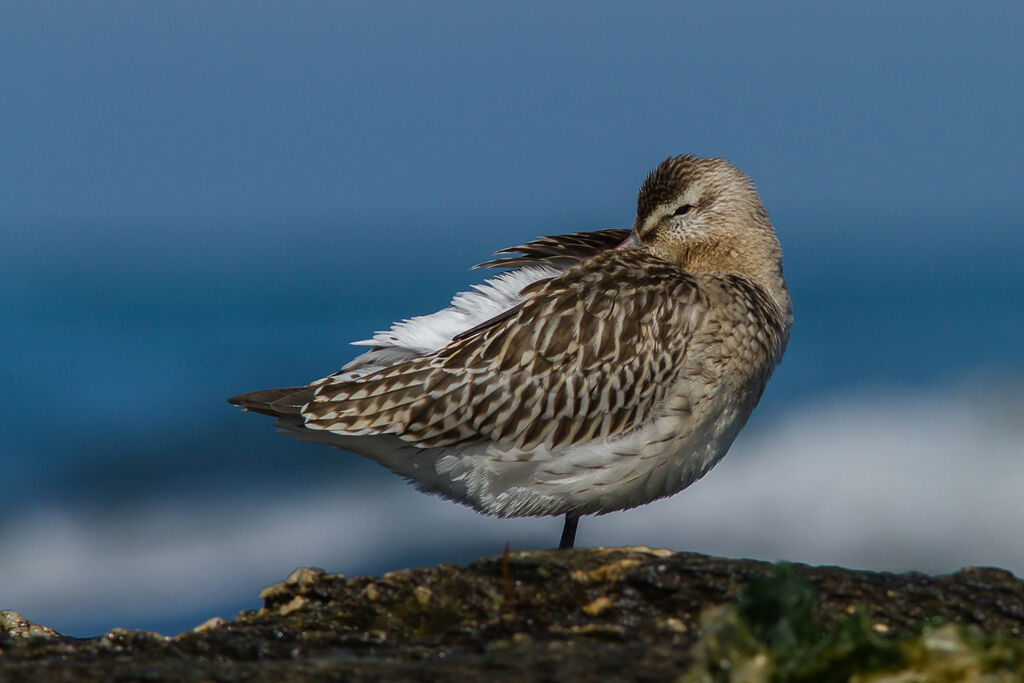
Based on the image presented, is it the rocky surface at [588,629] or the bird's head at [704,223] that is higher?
the bird's head at [704,223]

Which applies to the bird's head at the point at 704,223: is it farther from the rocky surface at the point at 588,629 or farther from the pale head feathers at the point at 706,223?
the rocky surface at the point at 588,629

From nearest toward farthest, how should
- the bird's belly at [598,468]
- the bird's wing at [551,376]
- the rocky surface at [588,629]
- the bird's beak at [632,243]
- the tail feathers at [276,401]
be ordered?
the rocky surface at [588,629] → the bird's belly at [598,468] → the bird's wing at [551,376] → the tail feathers at [276,401] → the bird's beak at [632,243]

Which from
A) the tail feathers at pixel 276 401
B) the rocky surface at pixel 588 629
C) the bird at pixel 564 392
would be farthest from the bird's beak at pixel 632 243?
the rocky surface at pixel 588 629

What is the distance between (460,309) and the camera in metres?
8.95

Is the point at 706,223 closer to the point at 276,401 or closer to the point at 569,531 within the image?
the point at 569,531

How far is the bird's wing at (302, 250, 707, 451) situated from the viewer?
804cm

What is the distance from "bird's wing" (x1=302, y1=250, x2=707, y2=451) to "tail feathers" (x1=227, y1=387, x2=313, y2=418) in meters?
0.18

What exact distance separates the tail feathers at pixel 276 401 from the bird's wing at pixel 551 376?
0.60ft

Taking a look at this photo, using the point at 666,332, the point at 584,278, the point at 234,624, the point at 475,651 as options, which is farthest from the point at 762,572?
the point at 584,278

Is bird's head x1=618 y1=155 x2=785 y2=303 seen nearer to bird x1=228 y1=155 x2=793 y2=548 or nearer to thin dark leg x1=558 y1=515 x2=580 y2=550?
bird x1=228 y1=155 x2=793 y2=548

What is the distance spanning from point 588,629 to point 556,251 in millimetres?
5644

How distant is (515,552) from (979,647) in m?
2.20

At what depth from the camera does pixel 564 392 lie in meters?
8.13

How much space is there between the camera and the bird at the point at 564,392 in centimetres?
798
